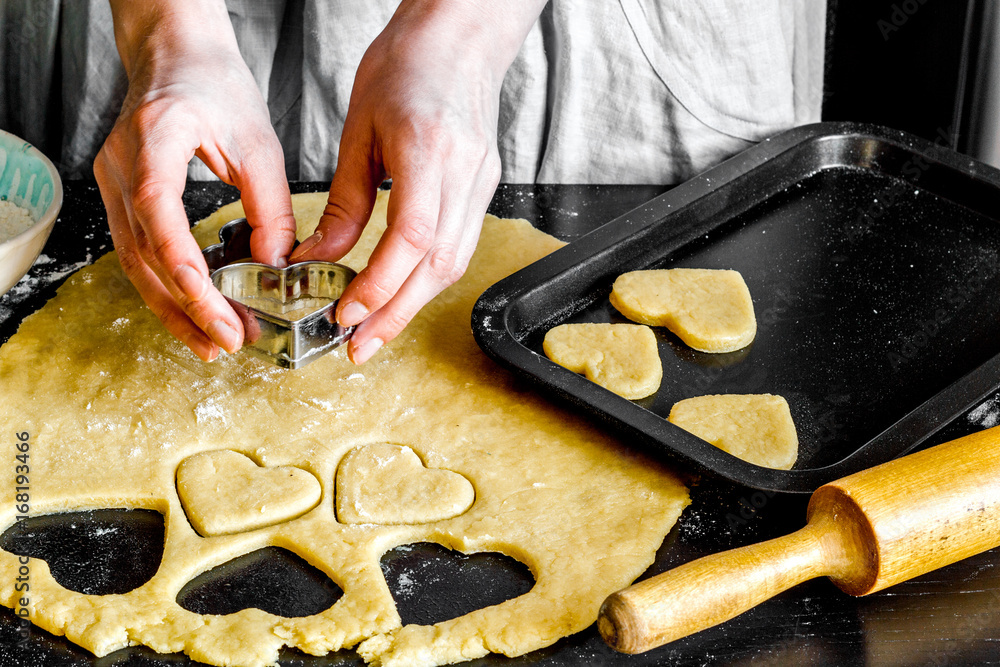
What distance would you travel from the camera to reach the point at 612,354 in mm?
1299

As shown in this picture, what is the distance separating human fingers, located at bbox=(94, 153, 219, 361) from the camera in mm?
1168

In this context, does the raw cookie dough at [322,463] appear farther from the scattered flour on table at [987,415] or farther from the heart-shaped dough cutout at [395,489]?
the scattered flour on table at [987,415]

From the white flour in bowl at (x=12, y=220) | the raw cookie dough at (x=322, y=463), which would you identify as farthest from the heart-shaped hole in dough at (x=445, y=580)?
the white flour in bowl at (x=12, y=220)

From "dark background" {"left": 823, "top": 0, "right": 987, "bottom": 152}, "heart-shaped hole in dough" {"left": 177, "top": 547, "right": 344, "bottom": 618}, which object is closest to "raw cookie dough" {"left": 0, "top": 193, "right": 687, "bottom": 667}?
"heart-shaped hole in dough" {"left": 177, "top": 547, "right": 344, "bottom": 618}

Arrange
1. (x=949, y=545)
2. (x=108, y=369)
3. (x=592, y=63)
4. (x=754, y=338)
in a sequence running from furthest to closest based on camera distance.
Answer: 1. (x=592, y=63)
2. (x=754, y=338)
3. (x=108, y=369)
4. (x=949, y=545)

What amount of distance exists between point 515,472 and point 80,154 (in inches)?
45.0

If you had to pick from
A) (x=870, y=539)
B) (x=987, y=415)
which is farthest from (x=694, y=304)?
(x=870, y=539)

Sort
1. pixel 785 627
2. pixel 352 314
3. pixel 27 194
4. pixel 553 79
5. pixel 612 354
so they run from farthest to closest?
1. pixel 553 79
2. pixel 27 194
3. pixel 612 354
4. pixel 352 314
5. pixel 785 627

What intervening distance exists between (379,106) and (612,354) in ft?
1.52

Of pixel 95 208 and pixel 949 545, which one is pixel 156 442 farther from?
pixel 949 545

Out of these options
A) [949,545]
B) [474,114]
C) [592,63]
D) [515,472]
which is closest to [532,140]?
[592,63]

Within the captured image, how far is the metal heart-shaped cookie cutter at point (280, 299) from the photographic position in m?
1.09

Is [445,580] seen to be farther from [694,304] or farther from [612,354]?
[694,304]

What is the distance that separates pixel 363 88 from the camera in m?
1.25
